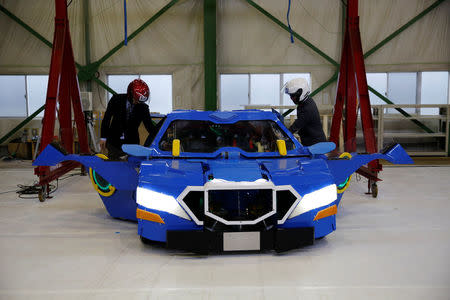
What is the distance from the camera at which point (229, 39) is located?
1325 centimetres

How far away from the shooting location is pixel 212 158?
4.21 meters

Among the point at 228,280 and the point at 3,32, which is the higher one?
the point at 3,32

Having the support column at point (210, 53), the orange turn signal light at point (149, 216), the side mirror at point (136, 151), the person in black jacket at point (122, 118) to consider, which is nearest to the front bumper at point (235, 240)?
the orange turn signal light at point (149, 216)

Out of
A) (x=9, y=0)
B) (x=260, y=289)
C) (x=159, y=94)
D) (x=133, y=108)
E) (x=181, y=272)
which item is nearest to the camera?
(x=260, y=289)

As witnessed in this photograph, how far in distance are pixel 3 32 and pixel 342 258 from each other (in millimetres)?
13002

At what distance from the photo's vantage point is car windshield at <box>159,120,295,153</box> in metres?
4.43

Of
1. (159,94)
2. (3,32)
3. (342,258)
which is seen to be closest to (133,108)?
(342,258)

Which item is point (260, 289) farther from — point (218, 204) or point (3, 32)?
point (3, 32)

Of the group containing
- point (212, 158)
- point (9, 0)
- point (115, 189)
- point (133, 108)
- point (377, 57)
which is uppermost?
point (9, 0)

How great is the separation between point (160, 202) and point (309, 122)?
9.64 feet

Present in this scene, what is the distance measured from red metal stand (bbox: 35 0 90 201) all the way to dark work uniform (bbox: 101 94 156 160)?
1133 mm

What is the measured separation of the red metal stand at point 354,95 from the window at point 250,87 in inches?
223

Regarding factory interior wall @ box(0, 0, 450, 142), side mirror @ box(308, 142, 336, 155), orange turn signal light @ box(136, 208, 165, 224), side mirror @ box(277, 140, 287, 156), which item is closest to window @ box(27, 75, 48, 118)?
factory interior wall @ box(0, 0, 450, 142)

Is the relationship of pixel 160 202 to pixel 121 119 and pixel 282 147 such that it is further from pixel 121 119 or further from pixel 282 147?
pixel 121 119
